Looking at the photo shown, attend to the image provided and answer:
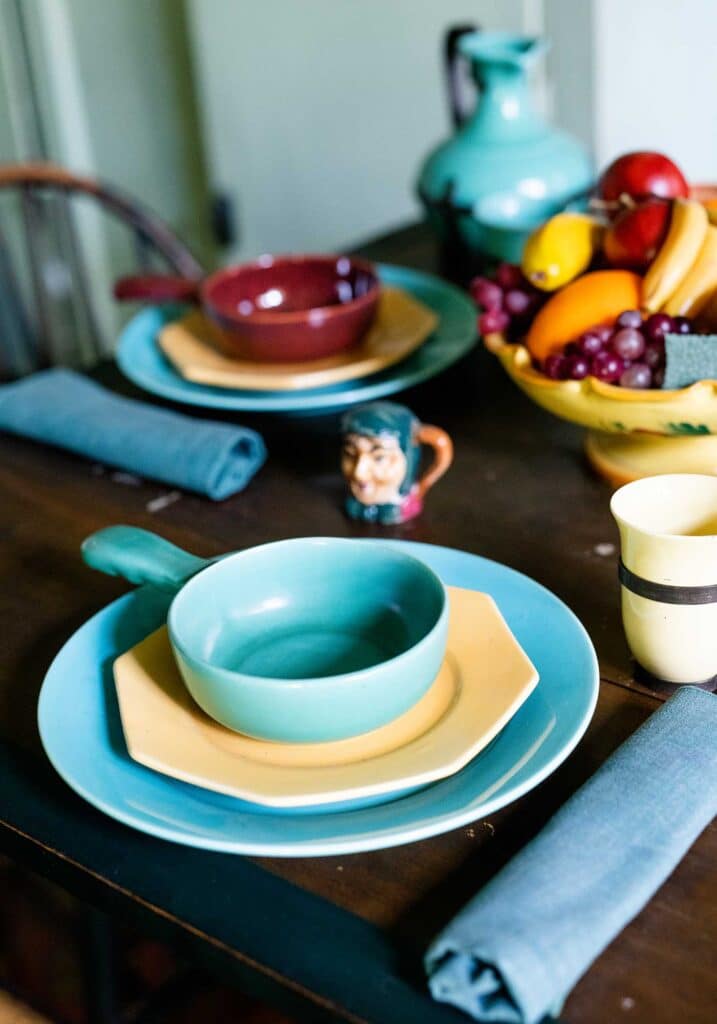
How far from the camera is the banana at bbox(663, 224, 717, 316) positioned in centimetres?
75

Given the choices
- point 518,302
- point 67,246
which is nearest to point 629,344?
point 518,302

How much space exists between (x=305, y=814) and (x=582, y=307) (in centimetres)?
42

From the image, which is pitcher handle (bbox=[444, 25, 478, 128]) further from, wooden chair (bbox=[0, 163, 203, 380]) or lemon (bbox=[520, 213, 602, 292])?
lemon (bbox=[520, 213, 602, 292])

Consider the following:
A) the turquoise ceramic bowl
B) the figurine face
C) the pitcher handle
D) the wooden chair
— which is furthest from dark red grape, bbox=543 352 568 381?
the wooden chair

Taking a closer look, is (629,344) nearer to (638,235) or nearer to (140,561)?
(638,235)

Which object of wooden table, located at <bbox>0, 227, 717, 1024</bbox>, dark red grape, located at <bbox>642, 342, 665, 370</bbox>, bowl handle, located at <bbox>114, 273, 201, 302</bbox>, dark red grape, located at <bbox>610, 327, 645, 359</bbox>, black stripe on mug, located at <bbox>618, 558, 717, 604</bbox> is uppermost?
dark red grape, located at <bbox>610, 327, 645, 359</bbox>

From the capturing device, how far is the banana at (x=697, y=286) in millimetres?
752

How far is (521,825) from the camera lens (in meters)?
0.52

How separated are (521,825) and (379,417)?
1.07 ft

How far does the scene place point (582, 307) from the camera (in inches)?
30.4

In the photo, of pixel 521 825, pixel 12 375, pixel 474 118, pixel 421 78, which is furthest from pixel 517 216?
pixel 421 78

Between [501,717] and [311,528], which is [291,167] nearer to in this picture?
[311,528]

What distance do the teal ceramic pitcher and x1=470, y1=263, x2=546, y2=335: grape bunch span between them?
257 mm

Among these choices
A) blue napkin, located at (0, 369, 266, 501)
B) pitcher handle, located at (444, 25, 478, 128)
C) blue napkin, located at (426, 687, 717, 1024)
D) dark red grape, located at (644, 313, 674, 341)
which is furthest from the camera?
pitcher handle, located at (444, 25, 478, 128)
